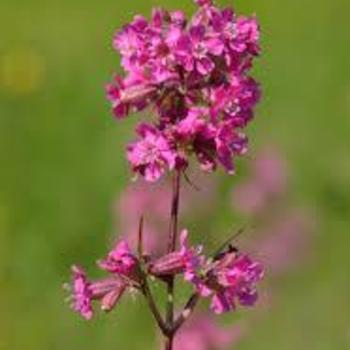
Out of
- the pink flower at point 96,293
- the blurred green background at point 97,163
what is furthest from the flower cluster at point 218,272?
the blurred green background at point 97,163

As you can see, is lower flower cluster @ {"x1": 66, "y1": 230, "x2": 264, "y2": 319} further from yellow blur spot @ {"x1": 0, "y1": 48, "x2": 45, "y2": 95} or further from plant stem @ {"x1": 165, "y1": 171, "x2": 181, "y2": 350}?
yellow blur spot @ {"x1": 0, "y1": 48, "x2": 45, "y2": 95}

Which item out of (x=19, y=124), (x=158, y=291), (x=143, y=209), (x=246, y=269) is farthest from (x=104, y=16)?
(x=246, y=269)

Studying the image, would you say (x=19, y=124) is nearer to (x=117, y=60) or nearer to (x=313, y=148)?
(x=313, y=148)

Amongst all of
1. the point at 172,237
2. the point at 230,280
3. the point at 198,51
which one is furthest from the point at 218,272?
the point at 198,51

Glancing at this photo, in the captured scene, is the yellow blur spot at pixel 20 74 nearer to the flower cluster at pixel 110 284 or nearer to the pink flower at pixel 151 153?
the flower cluster at pixel 110 284

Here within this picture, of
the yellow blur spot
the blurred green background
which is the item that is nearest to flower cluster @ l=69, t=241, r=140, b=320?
the blurred green background

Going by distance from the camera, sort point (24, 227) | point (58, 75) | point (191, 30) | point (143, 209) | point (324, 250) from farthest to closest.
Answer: point (58, 75) < point (24, 227) < point (324, 250) < point (143, 209) < point (191, 30)
